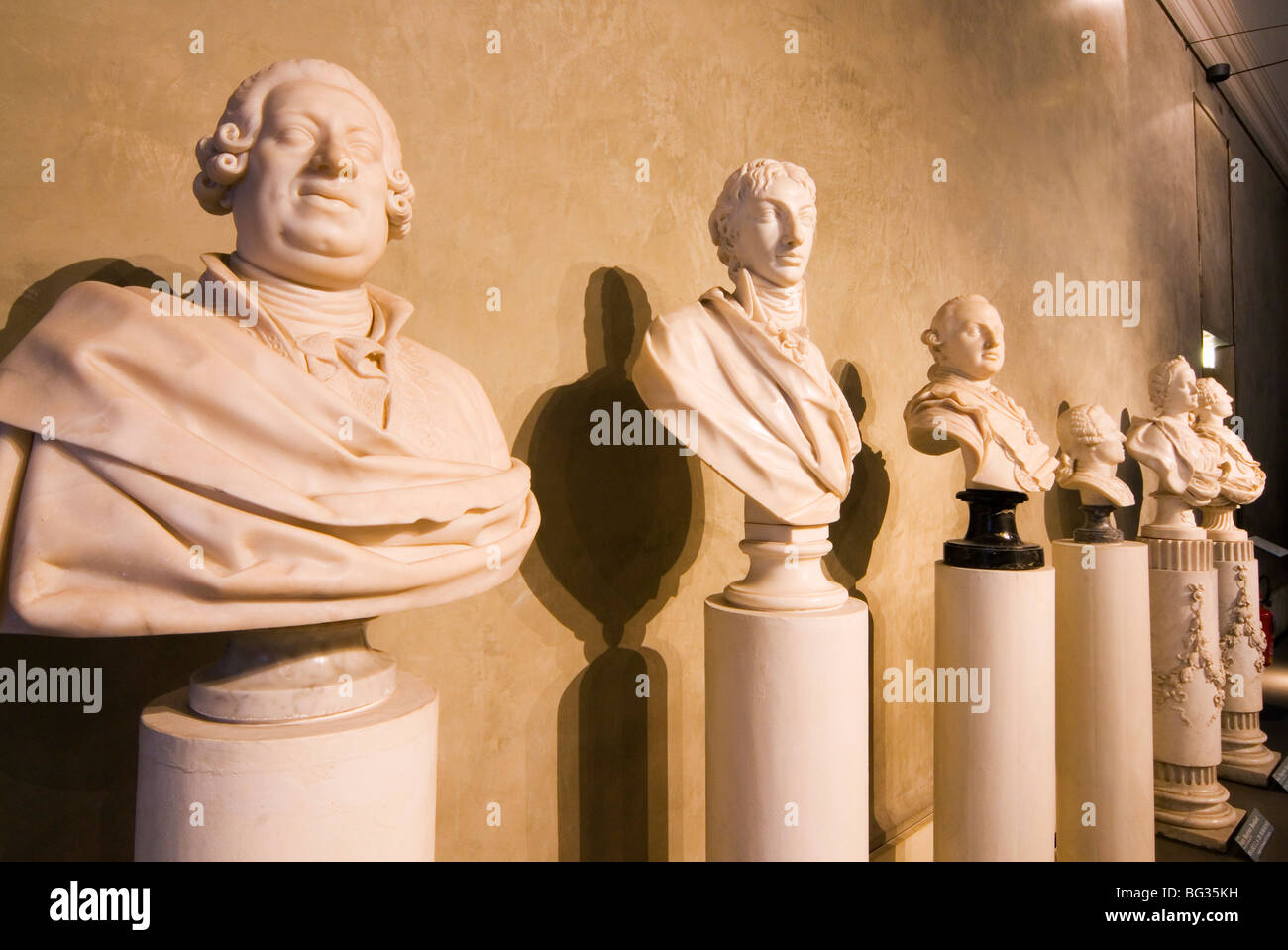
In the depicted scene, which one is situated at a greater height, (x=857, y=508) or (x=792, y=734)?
(x=857, y=508)

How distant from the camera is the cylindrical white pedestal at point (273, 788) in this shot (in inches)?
47.4

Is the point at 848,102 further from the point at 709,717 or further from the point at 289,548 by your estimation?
the point at 289,548

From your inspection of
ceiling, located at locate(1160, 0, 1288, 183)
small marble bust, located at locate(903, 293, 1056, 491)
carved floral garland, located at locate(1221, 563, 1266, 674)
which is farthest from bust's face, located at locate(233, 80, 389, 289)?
ceiling, located at locate(1160, 0, 1288, 183)

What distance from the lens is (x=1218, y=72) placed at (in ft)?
22.2

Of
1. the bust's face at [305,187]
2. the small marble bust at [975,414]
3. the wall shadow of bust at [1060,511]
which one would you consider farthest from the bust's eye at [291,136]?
the wall shadow of bust at [1060,511]

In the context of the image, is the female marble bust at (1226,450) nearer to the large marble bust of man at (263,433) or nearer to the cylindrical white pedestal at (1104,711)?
the cylindrical white pedestal at (1104,711)

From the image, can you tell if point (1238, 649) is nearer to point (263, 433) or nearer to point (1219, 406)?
point (1219, 406)

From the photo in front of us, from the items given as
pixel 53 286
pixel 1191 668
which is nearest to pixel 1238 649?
pixel 1191 668

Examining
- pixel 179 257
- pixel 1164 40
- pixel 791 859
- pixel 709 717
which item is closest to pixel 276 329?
pixel 179 257

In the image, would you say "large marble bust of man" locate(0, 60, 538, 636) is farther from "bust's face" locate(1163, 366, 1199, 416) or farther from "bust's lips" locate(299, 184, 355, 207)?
"bust's face" locate(1163, 366, 1199, 416)

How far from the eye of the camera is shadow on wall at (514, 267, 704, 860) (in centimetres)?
221

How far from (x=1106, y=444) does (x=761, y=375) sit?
2.31m

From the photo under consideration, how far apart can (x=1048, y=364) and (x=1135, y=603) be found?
1555 mm

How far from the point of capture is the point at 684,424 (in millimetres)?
1896
